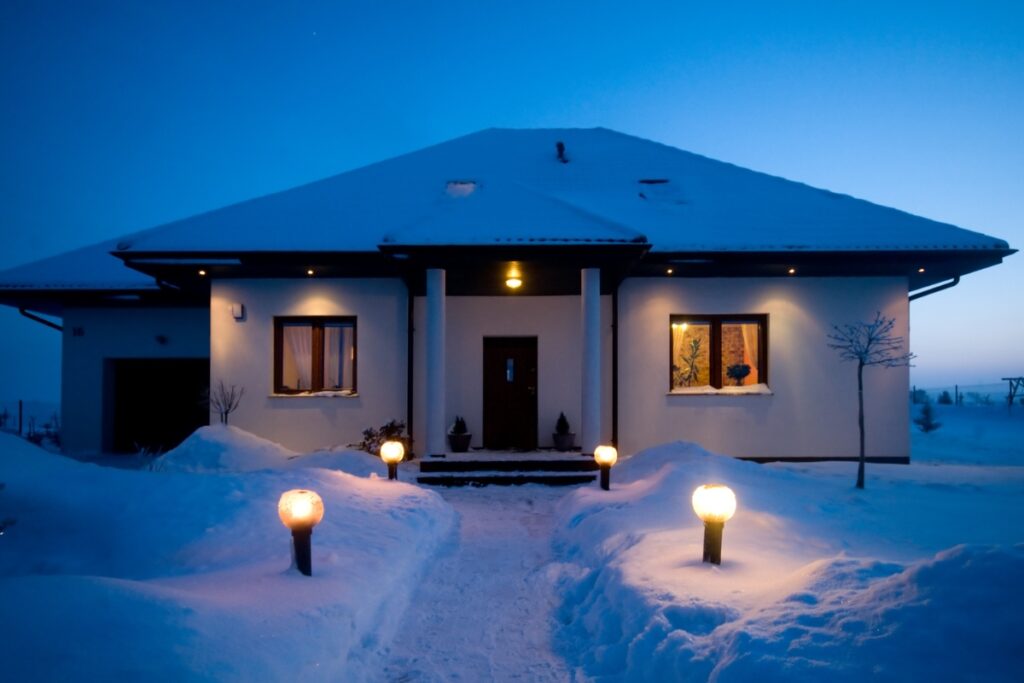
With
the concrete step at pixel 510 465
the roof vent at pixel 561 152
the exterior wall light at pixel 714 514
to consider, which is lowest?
the concrete step at pixel 510 465

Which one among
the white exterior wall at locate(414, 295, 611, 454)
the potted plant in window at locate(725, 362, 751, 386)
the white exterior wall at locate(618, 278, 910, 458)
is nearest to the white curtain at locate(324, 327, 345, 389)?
the white exterior wall at locate(414, 295, 611, 454)

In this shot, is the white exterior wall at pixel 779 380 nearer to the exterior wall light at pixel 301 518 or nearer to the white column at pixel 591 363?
the white column at pixel 591 363

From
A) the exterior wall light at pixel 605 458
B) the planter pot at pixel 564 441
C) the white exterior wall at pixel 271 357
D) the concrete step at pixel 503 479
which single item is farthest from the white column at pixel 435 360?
the exterior wall light at pixel 605 458

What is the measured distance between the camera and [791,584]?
313cm

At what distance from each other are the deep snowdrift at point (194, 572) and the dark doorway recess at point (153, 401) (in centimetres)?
599

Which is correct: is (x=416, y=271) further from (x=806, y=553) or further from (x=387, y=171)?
(x=806, y=553)

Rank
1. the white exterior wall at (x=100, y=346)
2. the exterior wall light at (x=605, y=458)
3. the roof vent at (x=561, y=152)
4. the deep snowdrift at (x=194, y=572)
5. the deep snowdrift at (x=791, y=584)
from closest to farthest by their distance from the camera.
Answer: the deep snowdrift at (x=791, y=584)
the deep snowdrift at (x=194, y=572)
the exterior wall light at (x=605, y=458)
the white exterior wall at (x=100, y=346)
the roof vent at (x=561, y=152)

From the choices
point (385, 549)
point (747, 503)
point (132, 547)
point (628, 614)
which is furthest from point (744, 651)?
point (132, 547)

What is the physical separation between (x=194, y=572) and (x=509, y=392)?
7029 mm

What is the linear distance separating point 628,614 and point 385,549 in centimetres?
208

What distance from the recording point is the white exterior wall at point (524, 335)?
10461 millimetres

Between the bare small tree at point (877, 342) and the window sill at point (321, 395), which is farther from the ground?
the bare small tree at point (877, 342)

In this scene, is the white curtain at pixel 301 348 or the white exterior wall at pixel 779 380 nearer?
the white exterior wall at pixel 779 380

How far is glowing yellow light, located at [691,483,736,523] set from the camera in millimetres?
3865
